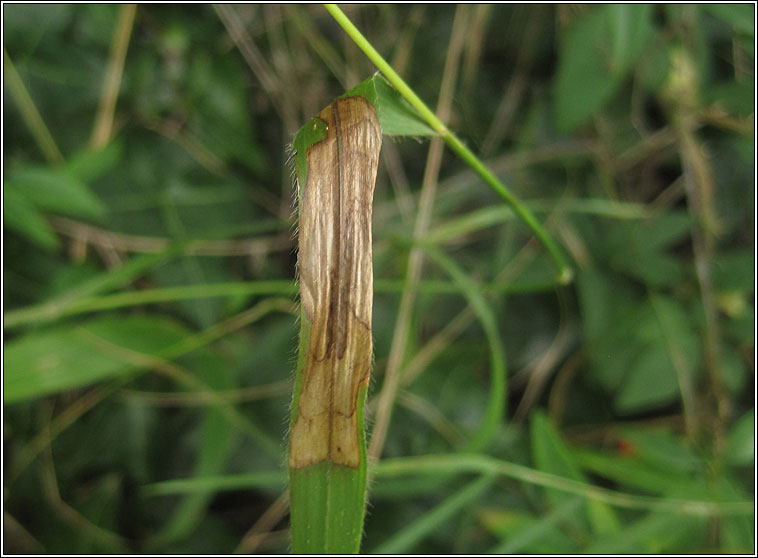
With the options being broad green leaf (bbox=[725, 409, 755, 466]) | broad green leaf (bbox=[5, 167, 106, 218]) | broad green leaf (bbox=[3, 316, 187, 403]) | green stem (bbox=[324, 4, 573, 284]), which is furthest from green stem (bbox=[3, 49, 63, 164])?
broad green leaf (bbox=[725, 409, 755, 466])

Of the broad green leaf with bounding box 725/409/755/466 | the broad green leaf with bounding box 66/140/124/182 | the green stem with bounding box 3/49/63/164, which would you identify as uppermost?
the green stem with bounding box 3/49/63/164

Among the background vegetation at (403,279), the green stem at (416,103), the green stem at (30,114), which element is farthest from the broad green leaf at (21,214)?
the green stem at (416,103)

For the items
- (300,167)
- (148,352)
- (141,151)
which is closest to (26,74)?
(141,151)

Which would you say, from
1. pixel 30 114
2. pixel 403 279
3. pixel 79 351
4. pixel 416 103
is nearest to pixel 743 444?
pixel 403 279

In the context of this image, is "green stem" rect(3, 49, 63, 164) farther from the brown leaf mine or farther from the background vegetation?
the brown leaf mine

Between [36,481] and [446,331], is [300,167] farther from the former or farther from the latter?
[36,481]

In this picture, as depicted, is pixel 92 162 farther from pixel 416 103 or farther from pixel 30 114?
pixel 416 103

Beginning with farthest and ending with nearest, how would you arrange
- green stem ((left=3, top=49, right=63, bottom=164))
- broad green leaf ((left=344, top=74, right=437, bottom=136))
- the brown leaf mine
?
green stem ((left=3, top=49, right=63, bottom=164))
broad green leaf ((left=344, top=74, right=437, bottom=136))
the brown leaf mine
